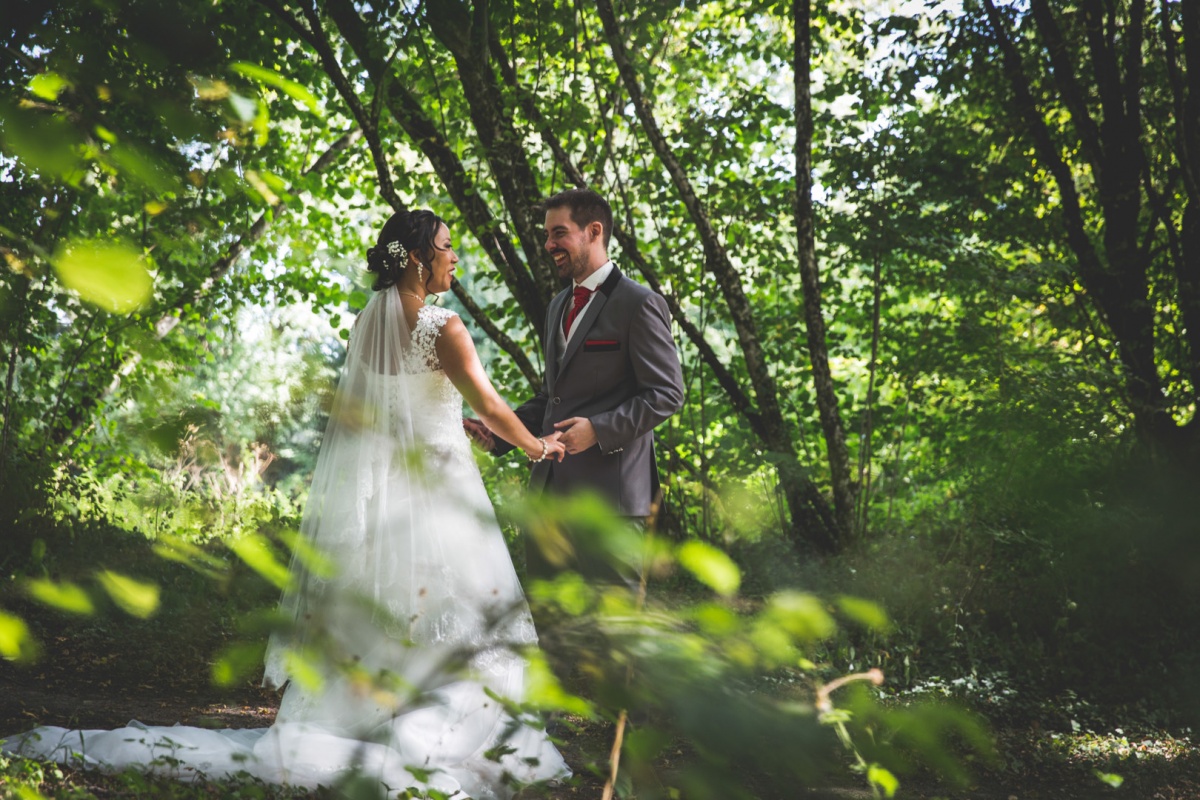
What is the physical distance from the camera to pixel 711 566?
847 mm

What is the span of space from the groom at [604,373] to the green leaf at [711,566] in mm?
2357

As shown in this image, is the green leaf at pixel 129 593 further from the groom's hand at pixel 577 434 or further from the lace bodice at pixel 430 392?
the lace bodice at pixel 430 392

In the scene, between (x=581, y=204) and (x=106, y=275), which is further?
(x=581, y=204)

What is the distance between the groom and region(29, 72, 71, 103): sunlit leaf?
7.97 ft

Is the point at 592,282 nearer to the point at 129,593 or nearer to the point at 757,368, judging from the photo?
the point at 129,593

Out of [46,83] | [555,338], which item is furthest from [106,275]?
[555,338]

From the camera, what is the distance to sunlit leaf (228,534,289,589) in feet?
3.13

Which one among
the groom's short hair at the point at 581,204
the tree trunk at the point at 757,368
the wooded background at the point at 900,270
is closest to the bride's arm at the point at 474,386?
the groom's short hair at the point at 581,204

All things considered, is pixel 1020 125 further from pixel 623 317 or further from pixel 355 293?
pixel 355 293

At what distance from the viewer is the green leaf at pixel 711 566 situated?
33.0 inches

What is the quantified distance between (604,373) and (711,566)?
2659 millimetres

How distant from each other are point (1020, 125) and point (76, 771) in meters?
6.27

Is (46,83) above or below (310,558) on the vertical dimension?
above

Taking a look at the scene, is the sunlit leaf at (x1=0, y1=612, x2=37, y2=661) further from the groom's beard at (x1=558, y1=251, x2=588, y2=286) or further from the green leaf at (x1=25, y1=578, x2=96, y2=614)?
the groom's beard at (x1=558, y1=251, x2=588, y2=286)
